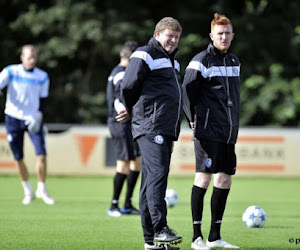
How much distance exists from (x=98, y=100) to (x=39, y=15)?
3.19 metres

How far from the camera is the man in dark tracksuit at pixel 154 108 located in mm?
7590

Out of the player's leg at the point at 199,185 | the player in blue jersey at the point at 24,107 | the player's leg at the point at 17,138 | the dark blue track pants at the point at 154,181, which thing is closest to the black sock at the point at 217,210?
the player's leg at the point at 199,185

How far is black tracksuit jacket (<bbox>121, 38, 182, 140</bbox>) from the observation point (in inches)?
300

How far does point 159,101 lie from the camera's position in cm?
765

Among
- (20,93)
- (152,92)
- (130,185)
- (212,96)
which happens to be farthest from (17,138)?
(152,92)

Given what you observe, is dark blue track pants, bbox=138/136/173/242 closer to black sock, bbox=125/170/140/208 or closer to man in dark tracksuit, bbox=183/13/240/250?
man in dark tracksuit, bbox=183/13/240/250

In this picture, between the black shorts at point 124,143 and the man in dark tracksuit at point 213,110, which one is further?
the black shorts at point 124,143

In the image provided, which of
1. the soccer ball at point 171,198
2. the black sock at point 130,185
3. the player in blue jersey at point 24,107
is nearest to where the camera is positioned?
the black sock at point 130,185

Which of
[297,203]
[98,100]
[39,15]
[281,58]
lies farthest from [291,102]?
[297,203]

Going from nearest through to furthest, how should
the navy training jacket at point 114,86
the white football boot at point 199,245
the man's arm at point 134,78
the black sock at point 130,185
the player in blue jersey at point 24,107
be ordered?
the man's arm at point 134,78
the white football boot at point 199,245
the navy training jacket at point 114,86
the black sock at point 130,185
the player in blue jersey at point 24,107

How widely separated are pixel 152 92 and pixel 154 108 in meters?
0.15

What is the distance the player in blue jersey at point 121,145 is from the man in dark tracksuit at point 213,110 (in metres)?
2.99

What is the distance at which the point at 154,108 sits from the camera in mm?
7637

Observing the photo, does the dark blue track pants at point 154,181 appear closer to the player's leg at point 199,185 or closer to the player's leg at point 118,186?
the player's leg at point 199,185
